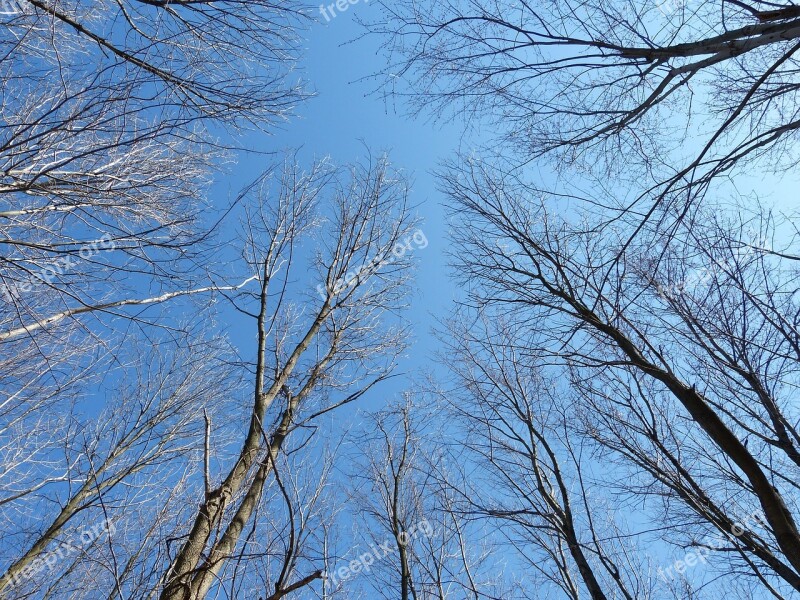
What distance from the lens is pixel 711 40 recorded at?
2.29 metres

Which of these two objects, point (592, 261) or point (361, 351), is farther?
point (361, 351)

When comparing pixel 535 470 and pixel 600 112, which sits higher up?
pixel 600 112

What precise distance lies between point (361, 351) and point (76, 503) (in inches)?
168

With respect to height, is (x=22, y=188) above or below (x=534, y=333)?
above

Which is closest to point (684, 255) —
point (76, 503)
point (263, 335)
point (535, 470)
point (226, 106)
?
point (535, 470)

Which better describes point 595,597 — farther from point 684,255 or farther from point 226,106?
point 226,106

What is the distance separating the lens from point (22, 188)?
209 centimetres

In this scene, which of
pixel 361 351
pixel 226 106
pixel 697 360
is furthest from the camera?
pixel 361 351

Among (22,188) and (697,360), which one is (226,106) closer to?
(22,188)

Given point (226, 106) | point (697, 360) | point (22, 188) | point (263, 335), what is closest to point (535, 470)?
point (697, 360)

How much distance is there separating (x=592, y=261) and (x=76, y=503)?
6854 millimetres

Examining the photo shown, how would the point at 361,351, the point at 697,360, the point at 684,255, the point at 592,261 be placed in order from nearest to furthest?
1. the point at 684,255
2. the point at 592,261
3. the point at 697,360
4. the point at 361,351

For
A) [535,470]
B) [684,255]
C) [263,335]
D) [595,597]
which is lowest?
[595,597]

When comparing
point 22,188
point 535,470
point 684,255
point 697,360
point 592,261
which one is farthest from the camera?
point 535,470
